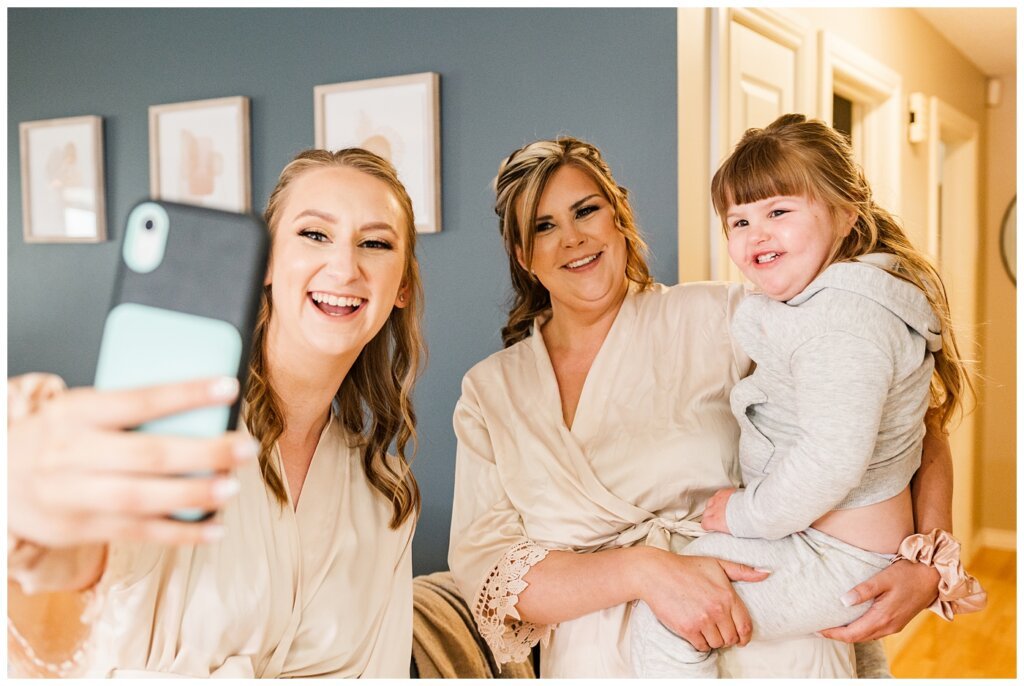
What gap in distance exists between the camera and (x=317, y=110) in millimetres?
978

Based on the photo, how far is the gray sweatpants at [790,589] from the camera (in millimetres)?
804

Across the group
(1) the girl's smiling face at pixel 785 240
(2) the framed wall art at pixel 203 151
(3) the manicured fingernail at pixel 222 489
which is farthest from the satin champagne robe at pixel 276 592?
(1) the girl's smiling face at pixel 785 240

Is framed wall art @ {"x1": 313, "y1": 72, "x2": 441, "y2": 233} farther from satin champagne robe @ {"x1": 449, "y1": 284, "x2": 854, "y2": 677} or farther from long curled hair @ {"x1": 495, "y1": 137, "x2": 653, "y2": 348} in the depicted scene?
satin champagne robe @ {"x1": 449, "y1": 284, "x2": 854, "y2": 677}

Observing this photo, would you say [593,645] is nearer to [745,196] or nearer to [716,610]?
[716,610]

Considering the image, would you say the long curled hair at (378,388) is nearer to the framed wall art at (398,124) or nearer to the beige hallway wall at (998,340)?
the framed wall art at (398,124)

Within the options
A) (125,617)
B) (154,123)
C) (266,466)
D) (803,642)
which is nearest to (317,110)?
(154,123)

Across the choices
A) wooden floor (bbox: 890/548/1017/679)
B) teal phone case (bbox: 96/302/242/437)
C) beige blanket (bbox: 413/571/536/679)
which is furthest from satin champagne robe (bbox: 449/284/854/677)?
teal phone case (bbox: 96/302/242/437)

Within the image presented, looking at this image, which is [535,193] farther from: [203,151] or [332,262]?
[203,151]

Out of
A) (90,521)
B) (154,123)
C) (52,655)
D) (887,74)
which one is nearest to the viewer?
(90,521)

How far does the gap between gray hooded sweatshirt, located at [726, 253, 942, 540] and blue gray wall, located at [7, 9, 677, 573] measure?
32 cm

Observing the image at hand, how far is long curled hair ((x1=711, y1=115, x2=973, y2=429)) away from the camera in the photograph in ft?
2.49

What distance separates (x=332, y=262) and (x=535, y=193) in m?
0.29

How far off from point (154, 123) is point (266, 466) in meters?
0.44

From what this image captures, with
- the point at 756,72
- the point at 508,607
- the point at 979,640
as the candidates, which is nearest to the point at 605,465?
the point at 508,607
